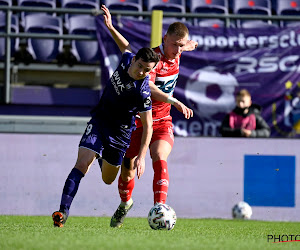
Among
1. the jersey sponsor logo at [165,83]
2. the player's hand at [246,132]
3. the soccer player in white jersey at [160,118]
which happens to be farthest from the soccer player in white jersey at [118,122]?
the player's hand at [246,132]

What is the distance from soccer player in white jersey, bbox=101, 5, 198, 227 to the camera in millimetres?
6930

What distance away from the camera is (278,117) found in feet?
34.4

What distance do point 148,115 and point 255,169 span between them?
13.0 ft

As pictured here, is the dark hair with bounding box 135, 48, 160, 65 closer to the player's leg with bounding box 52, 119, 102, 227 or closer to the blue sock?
the player's leg with bounding box 52, 119, 102, 227

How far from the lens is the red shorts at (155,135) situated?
733 cm

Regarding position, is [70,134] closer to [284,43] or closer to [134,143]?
[134,143]

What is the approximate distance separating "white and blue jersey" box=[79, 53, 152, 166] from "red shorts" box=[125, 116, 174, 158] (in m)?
0.35

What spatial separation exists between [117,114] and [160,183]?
818 mm

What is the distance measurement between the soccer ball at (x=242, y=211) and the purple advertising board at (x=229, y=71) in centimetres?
122

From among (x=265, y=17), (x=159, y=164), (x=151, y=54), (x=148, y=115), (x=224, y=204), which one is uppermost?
(x=265, y=17)

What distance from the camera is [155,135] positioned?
7.34 meters

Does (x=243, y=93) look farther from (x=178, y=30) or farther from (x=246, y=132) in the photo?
(x=178, y=30)

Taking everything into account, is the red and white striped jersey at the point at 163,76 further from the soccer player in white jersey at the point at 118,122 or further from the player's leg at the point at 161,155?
the soccer player in white jersey at the point at 118,122

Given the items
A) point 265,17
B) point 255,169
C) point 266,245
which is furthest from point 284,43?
point 266,245
